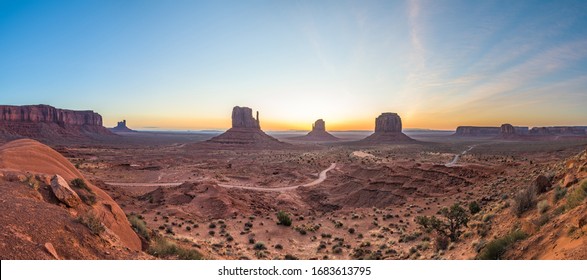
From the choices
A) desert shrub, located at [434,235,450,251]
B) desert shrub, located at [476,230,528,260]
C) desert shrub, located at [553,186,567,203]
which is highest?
desert shrub, located at [553,186,567,203]

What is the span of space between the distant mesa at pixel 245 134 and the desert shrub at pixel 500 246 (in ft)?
336

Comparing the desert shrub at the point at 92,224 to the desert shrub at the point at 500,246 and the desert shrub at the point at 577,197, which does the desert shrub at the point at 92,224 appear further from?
the desert shrub at the point at 577,197

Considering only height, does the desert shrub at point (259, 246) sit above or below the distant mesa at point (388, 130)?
below

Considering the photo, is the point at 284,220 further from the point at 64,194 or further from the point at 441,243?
the point at 64,194

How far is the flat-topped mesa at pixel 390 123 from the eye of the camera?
152m

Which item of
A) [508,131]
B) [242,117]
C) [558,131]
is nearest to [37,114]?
[242,117]

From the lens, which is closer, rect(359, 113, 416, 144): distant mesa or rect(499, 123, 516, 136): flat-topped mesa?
rect(359, 113, 416, 144): distant mesa

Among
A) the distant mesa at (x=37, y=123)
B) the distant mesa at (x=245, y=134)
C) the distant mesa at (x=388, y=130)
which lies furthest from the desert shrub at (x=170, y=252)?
the distant mesa at (x=388, y=130)

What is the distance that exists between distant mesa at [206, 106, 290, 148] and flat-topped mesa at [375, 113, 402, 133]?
6183cm

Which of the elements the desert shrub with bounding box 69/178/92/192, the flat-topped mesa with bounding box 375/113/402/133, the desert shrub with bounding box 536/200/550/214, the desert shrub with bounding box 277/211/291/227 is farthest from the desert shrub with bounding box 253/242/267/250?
the flat-topped mesa with bounding box 375/113/402/133

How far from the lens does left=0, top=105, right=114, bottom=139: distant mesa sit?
112250 millimetres

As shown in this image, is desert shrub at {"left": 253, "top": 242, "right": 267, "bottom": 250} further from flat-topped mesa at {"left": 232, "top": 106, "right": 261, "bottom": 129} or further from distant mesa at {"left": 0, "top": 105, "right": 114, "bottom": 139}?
distant mesa at {"left": 0, "top": 105, "right": 114, "bottom": 139}

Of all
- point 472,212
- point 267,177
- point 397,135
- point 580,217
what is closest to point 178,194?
point 267,177

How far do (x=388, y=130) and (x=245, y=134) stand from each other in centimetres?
7600
